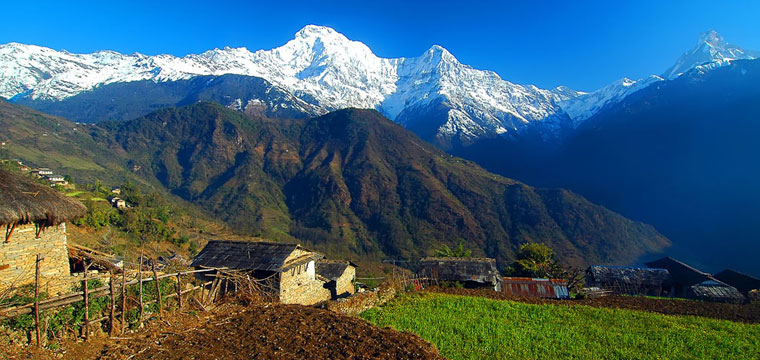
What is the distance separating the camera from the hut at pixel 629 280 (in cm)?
3569

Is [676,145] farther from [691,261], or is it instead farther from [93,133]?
[93,133]

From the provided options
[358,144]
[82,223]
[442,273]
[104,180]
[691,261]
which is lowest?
[691,261]

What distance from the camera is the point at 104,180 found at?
102m

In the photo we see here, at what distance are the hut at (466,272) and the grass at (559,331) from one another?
9.40 m

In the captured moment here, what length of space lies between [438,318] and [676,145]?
230 m

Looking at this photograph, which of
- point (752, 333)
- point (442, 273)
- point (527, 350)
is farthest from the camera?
point (442, 273)

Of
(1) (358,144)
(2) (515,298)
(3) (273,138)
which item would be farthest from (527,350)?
(3) (273,138)

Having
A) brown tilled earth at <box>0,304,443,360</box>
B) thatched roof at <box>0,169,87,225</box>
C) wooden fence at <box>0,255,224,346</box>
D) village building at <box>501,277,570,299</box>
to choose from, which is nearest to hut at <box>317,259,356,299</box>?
village building at <box>501,277,570,299</box>

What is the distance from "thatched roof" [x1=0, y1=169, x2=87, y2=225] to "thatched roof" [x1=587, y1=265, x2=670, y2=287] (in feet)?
138

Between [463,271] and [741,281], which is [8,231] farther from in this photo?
[741,281]

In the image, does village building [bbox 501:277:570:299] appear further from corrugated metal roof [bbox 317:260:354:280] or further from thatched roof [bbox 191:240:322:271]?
thatched roof [bbox 191:240:322:271]

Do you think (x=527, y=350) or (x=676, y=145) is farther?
(x=676, y=145)

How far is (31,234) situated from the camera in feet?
35.1

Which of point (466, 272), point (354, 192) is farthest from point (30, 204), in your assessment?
point (354, 192)
